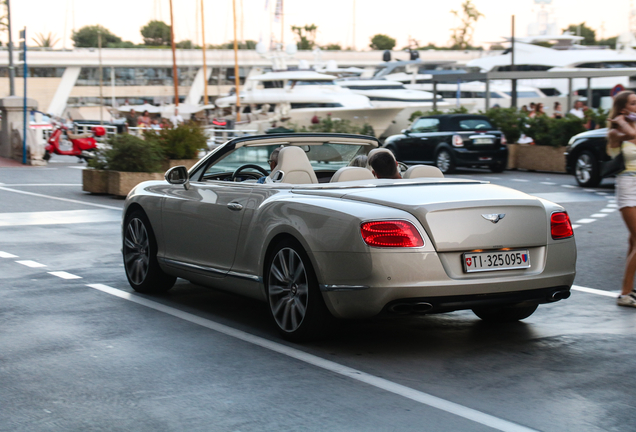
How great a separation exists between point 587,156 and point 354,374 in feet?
52.8

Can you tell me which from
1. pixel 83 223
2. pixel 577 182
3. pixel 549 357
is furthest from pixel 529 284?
pixel 577 182

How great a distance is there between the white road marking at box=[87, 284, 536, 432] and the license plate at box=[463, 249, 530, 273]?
969 millimetres

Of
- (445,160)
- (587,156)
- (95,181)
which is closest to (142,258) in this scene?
(95,181)

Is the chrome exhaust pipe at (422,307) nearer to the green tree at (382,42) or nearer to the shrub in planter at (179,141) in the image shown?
the shrub in planter at (179,141)

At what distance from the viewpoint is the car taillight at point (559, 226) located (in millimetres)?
6055

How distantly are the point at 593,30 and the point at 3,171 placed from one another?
149110 millimetres

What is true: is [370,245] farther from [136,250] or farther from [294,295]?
[136,250]

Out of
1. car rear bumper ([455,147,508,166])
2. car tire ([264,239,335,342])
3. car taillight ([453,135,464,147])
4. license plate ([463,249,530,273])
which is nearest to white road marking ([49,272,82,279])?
car tire ([264,239,335,342])

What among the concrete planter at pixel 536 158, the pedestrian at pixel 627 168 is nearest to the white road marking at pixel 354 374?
the pedestrian at pixel 627 168

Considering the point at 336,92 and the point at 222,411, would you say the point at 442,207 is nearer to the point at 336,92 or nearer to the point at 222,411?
the point at 222,411

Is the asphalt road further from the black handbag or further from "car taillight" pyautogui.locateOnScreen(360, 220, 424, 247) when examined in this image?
the black handbag

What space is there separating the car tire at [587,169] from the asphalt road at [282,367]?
11372 millimetres

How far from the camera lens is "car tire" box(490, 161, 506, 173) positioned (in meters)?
24.9

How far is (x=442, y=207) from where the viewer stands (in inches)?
222
